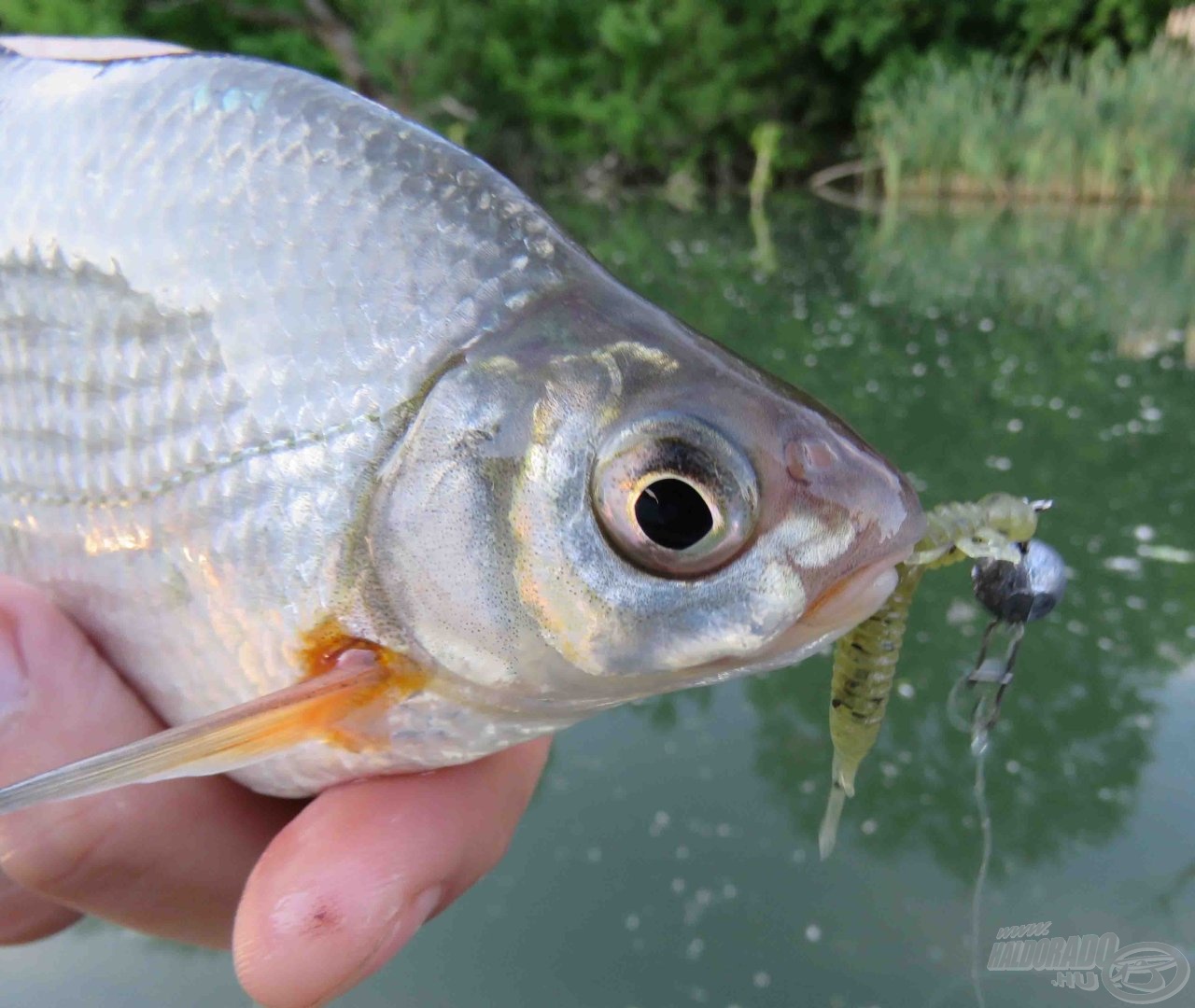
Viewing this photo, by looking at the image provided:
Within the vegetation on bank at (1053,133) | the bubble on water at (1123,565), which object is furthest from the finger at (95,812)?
the vegetation on bank at (1053,133)

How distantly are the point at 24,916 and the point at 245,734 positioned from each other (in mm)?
1012

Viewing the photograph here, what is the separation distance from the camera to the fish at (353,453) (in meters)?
0.82

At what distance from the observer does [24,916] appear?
1.54 metres

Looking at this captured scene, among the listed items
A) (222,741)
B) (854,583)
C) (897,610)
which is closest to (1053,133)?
(897,610)

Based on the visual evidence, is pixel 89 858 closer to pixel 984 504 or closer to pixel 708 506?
pixel 708 506

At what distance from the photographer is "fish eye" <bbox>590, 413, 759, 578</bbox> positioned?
80cm

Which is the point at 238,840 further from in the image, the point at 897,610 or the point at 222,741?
the point at 897,610

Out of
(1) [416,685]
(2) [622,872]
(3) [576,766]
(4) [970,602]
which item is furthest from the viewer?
(4) [970,602]

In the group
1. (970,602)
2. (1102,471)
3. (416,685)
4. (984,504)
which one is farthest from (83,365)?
(1102,471)

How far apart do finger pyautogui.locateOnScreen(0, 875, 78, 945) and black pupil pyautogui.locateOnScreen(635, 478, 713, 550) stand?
51.0 inches

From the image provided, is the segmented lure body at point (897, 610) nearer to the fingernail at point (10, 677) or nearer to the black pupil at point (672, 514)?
the black pupil at point (672, 514)

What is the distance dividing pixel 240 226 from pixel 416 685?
513 mm

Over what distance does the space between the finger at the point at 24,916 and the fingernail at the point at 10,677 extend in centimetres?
65

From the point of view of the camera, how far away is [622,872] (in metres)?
2.61
